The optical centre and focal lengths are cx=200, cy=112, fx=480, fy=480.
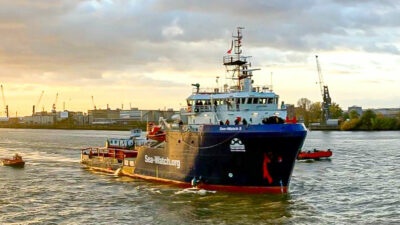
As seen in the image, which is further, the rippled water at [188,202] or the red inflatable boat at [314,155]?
the red inflatable boat at [314,155]

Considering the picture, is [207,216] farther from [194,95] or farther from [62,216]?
[194,95]

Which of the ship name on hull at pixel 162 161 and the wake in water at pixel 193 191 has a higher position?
the ship name on hull at pixel 162 161

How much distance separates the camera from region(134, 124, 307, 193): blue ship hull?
29.7 meters

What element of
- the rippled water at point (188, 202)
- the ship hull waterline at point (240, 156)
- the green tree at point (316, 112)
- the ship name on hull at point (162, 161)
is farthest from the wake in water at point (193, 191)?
A: the green tree at point (316, 112)

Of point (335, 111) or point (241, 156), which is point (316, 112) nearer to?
point (335, 111)

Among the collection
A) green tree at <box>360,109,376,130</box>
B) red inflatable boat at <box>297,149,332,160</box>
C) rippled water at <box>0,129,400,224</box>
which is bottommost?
rippled water at <box>0,129,400,224</box>

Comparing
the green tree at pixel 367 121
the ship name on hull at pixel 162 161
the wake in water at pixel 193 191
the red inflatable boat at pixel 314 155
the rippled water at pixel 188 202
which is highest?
the green tree at pixel 367 121

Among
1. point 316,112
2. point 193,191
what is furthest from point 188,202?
point 316,112

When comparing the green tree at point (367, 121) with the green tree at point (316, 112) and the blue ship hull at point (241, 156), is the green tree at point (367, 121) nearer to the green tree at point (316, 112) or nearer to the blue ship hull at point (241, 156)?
the green tree at point (316, 112)

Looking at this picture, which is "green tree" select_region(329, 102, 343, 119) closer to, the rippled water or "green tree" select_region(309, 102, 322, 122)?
"green tree" select_region(309, 102, 322, 122)

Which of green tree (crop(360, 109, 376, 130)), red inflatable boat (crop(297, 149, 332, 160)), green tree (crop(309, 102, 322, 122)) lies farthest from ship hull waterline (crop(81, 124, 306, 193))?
green tree (crop(309, 102, 322, 122))

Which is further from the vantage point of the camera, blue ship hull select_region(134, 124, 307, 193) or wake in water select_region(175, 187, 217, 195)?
wake in water select_region(175, 187, 217, 195)

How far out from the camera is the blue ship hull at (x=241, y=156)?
29.7 meters

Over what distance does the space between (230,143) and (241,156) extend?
3.54 feet
